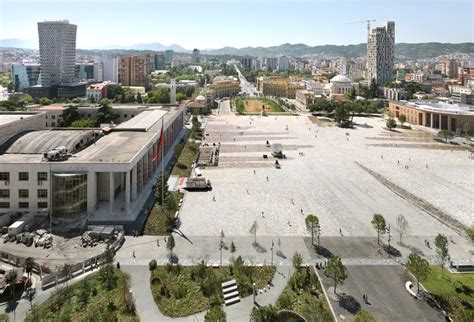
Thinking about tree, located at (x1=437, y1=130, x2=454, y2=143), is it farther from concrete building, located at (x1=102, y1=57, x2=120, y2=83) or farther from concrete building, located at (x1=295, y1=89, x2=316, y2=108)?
concrete building, located at (x1=102, y1=57, x2=120, y2=83)

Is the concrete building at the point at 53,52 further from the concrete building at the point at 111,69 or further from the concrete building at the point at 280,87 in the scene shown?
the concrete building at the point at 280,87

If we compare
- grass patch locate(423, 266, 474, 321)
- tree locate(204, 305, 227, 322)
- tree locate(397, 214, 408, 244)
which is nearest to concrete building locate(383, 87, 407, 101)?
tree locate(397, 214, 408, 244)

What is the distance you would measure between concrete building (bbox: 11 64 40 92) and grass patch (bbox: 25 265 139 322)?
354ft

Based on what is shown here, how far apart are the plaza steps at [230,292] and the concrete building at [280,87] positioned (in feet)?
341

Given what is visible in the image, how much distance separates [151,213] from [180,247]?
630 centimetres

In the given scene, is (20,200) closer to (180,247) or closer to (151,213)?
(151,213)

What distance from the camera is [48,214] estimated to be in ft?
91.5

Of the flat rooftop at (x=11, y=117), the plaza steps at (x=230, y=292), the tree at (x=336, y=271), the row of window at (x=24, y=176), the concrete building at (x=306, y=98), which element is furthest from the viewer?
the concrete building at (x=306, y=98)

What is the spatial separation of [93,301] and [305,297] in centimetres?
1005

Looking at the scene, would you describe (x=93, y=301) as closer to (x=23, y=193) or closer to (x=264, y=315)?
(x=264, y=315)

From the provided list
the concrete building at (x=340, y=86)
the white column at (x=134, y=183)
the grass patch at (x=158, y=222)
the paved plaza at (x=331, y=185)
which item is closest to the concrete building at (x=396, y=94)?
the concrete building at (x=340, y=86)

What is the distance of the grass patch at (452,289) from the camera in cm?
1836

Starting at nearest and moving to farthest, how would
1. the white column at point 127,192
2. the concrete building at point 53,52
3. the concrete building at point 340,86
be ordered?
the white column at point 127,192
the concrete building at point 53,52
the concrete building at point 340,86

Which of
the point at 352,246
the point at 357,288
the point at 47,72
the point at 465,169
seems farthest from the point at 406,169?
the point at 47,72
